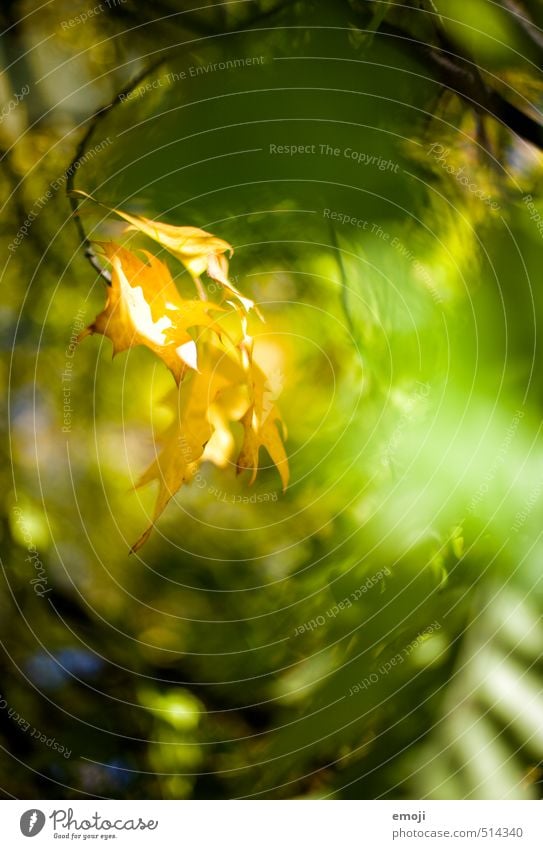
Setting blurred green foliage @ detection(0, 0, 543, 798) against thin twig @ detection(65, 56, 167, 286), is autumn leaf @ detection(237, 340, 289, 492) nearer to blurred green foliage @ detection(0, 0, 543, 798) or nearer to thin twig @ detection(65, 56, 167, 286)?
blurred green foliage @ detection(0, 0, 543, 798)

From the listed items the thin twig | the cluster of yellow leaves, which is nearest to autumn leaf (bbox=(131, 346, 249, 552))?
the cluster of yellow leaves

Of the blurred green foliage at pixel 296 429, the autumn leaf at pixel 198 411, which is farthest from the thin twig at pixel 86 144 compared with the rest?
the autumn leaf at pixel 198 411

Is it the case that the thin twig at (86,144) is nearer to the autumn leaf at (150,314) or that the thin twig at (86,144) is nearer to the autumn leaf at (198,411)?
the autumn leaf at (150,314)

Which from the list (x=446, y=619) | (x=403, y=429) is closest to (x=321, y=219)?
(x=403, y=429)

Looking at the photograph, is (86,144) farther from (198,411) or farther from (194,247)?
(198,411)

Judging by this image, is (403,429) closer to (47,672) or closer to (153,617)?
(153,617)
